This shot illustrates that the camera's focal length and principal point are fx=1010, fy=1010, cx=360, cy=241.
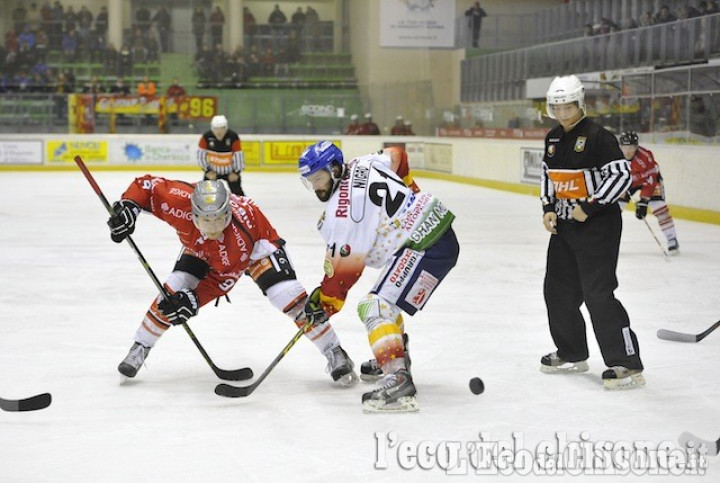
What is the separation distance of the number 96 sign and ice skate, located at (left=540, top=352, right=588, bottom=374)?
16769 millimetres

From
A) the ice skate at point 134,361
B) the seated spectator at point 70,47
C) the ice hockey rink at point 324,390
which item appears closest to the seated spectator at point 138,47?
the seated spectator at point 70,47

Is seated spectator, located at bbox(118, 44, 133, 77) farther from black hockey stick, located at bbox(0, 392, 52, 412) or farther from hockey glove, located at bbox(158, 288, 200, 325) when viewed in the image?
black hockey stick, located at bbox(0, 392, 52, 412)

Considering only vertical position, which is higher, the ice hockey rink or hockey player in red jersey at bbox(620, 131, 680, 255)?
hockey player in red jersey at bbox(620, 131, 680, 255)

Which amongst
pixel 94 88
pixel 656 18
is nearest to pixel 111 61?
pixel 94 88

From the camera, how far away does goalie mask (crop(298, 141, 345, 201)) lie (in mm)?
3639

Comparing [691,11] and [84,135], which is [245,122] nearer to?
[84,135]

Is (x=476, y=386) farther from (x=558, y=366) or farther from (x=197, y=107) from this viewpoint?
(x=197, y=107)

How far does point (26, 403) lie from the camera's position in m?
3.63

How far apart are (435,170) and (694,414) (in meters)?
15.1

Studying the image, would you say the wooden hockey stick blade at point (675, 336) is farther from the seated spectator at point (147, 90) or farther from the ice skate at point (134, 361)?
the seated spectator at point (147, 90)

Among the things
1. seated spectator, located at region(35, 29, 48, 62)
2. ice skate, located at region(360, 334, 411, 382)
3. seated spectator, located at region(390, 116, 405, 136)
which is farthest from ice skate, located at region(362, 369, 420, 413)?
seated spectator, located at region(35, 29, 48, 62)

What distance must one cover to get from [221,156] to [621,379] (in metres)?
7.93

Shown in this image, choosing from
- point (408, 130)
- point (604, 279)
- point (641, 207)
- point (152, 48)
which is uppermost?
point (152, 48)

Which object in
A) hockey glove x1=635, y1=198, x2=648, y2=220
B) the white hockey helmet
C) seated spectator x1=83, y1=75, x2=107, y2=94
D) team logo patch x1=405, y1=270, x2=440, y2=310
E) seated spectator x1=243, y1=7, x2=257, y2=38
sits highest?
seated spectator x1=243, y1=7, x2=257, y2=38
